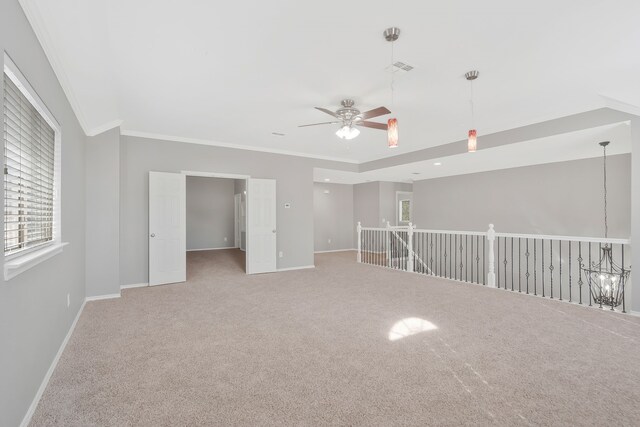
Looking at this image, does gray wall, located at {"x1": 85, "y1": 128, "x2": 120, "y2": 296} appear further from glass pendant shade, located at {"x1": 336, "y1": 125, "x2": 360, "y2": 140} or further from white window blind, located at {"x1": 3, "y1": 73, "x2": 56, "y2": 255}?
glass pendant shade, located at {"x1": 336, "y1": 125, "x2": 360, "y2": 140}

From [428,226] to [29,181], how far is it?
924 cm

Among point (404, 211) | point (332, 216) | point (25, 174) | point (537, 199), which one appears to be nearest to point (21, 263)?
point (25, 174)

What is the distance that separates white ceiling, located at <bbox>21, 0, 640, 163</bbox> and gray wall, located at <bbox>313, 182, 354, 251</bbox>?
571cm

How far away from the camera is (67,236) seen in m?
3.19

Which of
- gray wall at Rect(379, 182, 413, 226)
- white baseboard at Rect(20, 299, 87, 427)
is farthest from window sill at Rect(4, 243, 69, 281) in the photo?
gray wall at Rect(379, 182, 413, 226)

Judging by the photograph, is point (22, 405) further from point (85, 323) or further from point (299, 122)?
point (299, 122)

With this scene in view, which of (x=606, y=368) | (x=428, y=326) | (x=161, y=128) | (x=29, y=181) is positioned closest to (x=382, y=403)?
(x=428, y=326)

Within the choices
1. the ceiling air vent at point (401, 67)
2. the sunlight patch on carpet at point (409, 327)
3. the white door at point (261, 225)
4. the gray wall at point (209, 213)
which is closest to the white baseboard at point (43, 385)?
the sunlight patch on carpet at point (409, 327)

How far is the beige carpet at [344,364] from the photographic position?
1.86 metres

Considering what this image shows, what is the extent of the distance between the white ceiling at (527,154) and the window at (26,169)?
17.7 ft

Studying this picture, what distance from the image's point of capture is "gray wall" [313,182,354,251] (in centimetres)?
1016

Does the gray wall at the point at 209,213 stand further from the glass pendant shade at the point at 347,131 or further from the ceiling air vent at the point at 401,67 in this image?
the ceiling air vent at the point at 401,67

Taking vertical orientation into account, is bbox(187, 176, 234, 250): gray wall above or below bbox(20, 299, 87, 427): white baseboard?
above

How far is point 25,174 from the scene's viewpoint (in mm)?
2100
